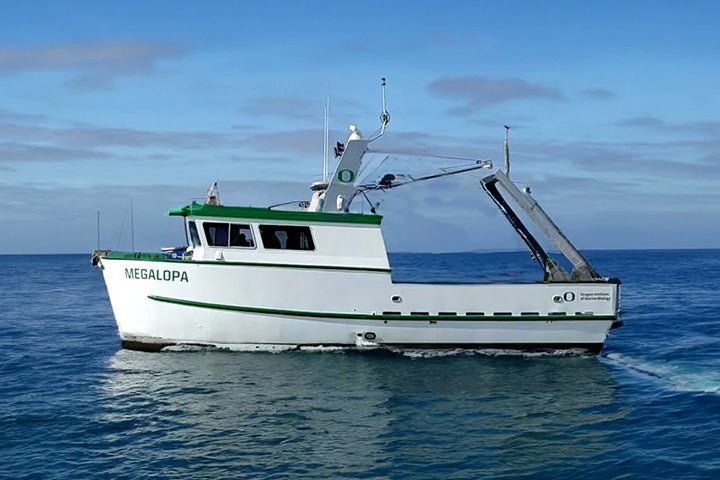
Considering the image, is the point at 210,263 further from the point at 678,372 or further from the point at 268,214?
the point at 678,372

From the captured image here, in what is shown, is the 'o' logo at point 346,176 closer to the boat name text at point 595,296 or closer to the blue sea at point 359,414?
the blue sea at point 359,414

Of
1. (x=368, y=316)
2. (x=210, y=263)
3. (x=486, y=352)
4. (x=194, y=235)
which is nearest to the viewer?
(x=210, y=263)

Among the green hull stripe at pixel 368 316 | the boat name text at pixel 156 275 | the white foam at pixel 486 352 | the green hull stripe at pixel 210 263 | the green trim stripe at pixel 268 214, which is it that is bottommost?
the white foam at pixel 486 352

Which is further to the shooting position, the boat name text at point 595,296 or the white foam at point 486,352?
the boat name text at point 595,296

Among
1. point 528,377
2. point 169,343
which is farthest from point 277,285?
point 528,377

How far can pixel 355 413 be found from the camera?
52.6ft

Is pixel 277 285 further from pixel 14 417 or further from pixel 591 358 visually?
pixel 591 358

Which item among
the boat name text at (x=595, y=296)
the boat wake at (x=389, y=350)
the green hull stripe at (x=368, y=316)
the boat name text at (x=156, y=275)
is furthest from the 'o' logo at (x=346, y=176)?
the boat name text at (x=595, y=296)

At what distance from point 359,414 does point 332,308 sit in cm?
575

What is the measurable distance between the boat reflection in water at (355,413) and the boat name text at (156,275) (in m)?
2.19

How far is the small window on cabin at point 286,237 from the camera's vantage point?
2156 cm

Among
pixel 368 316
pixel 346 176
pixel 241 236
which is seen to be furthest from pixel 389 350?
pixel 241 236

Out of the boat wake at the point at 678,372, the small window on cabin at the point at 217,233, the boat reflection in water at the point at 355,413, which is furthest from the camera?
the small window on cabin at the point at 217,233

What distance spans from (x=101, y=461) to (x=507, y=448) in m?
7.17
